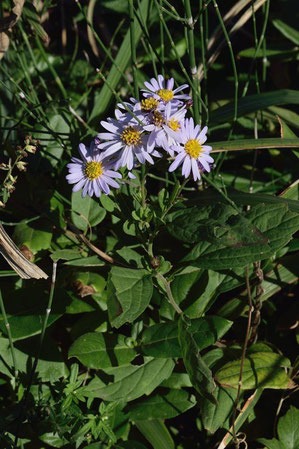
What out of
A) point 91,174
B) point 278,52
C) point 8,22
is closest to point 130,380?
point 91,174

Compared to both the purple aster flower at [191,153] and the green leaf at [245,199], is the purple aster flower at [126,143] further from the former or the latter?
the green leaf at [245,199]

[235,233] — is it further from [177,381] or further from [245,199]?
[177,381]

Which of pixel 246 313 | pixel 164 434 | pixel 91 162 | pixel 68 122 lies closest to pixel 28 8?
pixel 68 122

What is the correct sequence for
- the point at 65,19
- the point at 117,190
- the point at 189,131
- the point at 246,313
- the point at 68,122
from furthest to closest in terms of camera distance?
the point at 65,19, the point at 68,122, the point at 246,313, the point at 117,190, the point at 189,131

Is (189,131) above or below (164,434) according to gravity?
above

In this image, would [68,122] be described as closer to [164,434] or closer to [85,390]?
[85,390]

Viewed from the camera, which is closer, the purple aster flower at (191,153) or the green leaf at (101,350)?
the purple aster flower at (191,153)

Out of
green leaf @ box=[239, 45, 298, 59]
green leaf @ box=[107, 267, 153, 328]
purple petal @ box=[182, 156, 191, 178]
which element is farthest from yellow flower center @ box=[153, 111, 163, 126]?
green leaf @ box=[239, 45, 298, 59]

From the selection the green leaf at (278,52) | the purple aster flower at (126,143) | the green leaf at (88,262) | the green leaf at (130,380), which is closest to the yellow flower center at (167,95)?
the purple aster flower at (126,143)
